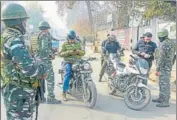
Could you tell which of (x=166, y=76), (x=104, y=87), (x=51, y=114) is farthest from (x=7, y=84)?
(x=104, y=87)

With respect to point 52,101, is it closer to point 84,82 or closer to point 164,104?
point 84,82

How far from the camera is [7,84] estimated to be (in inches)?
133

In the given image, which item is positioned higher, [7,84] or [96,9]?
[96,9]

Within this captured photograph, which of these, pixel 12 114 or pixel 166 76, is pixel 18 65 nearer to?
pixel 12 114

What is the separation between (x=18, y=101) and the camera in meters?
Answer: 3.40

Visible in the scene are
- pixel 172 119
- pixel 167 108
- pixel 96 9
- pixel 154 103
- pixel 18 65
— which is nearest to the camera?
pixel 18 65

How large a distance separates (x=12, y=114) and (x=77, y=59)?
350cm

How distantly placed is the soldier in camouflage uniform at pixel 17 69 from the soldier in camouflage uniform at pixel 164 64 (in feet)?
12.0

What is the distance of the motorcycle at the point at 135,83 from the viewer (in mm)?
6324

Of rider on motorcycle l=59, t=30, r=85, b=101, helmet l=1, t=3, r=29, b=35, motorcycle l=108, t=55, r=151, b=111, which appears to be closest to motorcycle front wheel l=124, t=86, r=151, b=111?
motorcycle l=108, t=55, r=151, b=111

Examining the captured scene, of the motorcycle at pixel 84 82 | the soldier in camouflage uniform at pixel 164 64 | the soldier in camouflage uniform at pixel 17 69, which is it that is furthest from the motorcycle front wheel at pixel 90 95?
the soldier in camouflage uniform at pixel 17 69

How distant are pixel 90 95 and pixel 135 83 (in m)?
0.98

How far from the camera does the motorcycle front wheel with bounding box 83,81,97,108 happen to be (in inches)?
244

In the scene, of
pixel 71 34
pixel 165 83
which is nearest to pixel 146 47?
pixel 165 83
